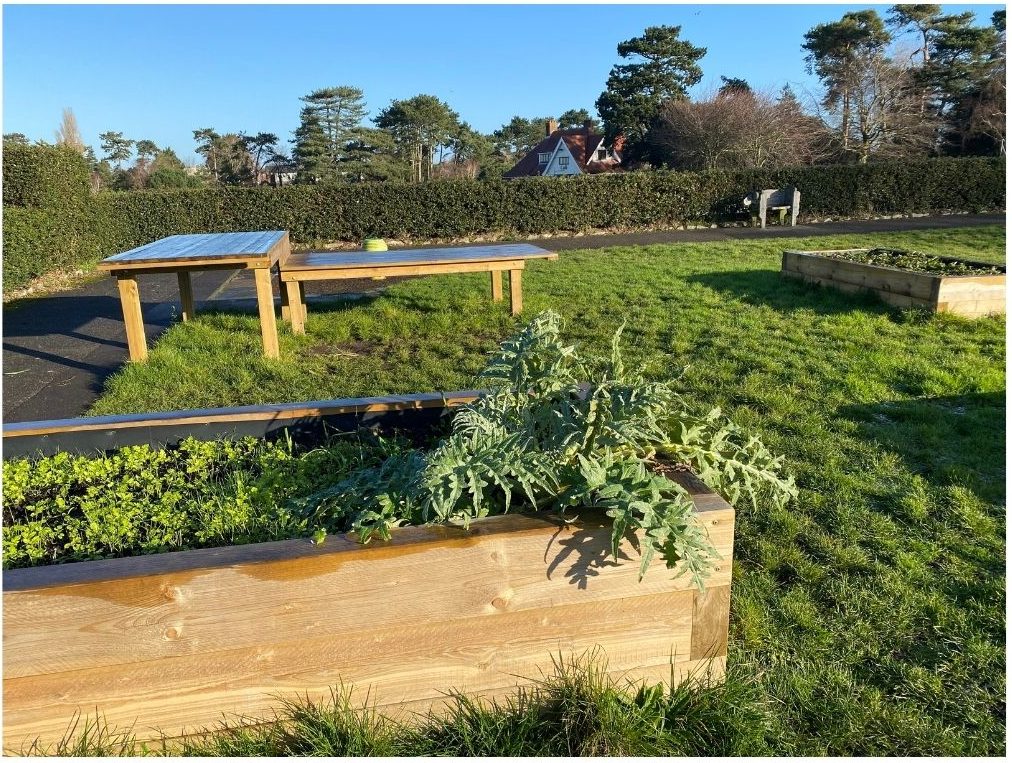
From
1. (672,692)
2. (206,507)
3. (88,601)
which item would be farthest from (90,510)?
(672,692)

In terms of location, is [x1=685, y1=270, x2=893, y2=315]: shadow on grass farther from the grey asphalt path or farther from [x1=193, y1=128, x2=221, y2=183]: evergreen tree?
[x1=193, y1=128, x2=221, y2=183]: evergreen tree

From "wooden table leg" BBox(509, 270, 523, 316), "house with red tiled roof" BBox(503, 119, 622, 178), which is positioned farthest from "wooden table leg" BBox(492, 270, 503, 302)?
"house with red tiled roof" BBox(503, 119, 622, 178)

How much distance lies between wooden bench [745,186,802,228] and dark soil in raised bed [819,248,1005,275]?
845 centimetres

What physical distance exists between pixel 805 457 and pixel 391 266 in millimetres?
4158

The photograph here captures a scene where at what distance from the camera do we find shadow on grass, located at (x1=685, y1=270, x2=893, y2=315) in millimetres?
6539

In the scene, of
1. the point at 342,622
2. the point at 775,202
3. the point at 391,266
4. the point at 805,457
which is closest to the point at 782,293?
the point at 391,266

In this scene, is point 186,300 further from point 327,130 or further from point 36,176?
point 327,130

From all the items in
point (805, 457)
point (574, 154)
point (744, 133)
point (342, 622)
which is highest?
point (574, 154)

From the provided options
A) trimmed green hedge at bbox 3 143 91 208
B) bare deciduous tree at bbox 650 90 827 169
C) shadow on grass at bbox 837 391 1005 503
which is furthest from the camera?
bare deciduous tree at bbox 650 90 827 169

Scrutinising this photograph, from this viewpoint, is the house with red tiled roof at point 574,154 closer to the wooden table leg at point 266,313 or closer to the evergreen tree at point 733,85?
the evergreen tree at point 733,85

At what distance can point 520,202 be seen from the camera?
16469mm

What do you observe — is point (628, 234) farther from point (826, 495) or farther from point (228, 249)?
point (826, 495)

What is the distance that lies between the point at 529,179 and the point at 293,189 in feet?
17.8

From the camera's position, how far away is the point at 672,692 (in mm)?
1819
